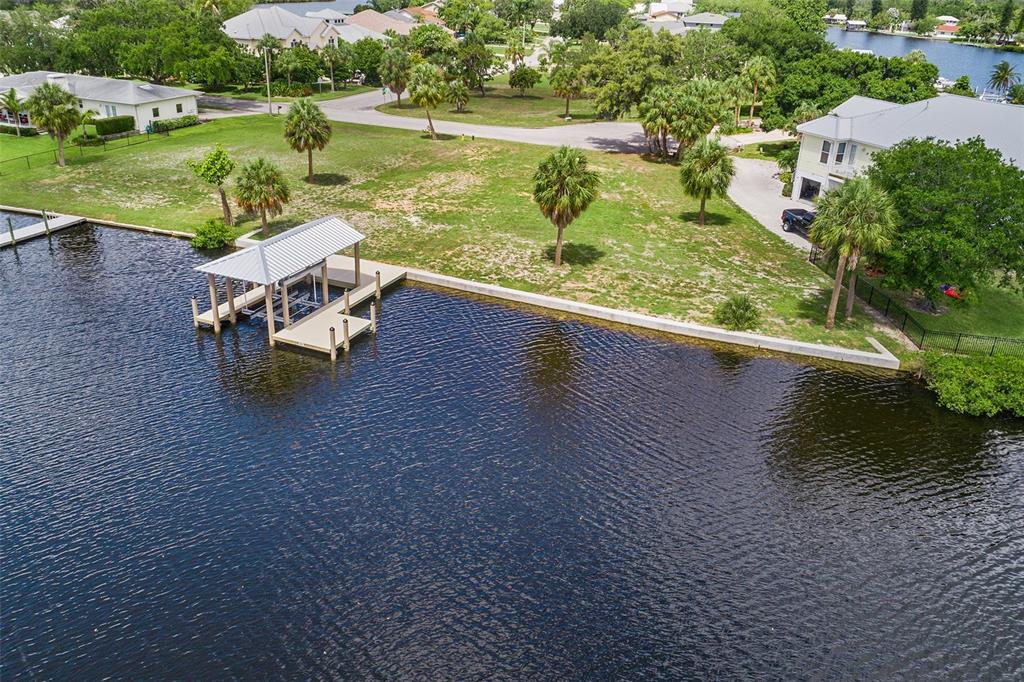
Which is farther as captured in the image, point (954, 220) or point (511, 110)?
point (511, 110)

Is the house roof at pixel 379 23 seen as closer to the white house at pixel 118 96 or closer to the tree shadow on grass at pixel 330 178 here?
the white house at pixel 118 96

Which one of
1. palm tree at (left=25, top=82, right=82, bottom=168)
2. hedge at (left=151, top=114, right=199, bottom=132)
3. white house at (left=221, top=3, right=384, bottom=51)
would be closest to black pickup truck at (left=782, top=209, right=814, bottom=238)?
palm tree at (left=25, top=82, right=82, bottom=168)

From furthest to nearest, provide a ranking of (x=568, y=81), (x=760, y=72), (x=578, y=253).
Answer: (x=760, y=72)
(x=568, y=81)
(x=578, y=253)

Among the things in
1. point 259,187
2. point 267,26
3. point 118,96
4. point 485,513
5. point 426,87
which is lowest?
point 485,513

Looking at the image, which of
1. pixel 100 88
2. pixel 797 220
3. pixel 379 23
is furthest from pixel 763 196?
Answer: pixel 379 23

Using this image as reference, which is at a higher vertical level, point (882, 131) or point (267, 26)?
point (267, 26)

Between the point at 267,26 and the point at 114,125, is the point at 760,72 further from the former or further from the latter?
the point at 267,26

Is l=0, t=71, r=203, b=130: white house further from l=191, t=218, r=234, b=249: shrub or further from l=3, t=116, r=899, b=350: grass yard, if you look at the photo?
l=191, t=218, r=234, b=249: shrub
